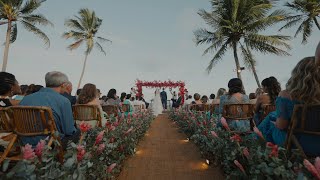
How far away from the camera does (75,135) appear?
11.4 ft

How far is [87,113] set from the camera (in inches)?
206

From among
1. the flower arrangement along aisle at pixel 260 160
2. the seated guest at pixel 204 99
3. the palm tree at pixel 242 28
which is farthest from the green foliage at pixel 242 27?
the flower arrangement along aisle at pixel 260 160

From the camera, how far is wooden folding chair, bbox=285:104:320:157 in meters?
2.44

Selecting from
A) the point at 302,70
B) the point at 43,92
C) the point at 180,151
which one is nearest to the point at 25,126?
the point at 43,92

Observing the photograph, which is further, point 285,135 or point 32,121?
point 285,135

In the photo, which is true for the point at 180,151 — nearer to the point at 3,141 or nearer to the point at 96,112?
the point at 96,112

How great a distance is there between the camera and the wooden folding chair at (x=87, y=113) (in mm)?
5195

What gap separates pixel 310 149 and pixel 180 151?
4689mm

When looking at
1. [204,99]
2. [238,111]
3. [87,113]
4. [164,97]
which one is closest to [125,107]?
[204,99]

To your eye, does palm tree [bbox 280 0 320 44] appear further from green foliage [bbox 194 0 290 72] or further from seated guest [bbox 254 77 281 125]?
seated guest [bbox 254 77 281 125]

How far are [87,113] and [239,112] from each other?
7.42ft

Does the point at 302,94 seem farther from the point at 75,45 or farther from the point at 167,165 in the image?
the point at 75,45

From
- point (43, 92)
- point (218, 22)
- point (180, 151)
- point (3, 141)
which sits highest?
point (218, 22)

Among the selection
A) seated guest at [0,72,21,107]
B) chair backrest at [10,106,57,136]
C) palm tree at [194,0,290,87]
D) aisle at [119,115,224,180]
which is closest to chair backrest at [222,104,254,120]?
aisle at [119,115,224,180]
